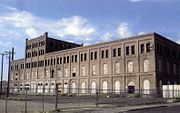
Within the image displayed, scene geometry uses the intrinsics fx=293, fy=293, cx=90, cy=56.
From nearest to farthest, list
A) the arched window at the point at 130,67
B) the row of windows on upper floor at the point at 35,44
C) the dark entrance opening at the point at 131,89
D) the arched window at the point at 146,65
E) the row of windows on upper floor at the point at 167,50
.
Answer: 1. the arched window at the point at 146,65
2. the dark entrance opening at the point at 131,89
3. the row of windows on upper floor at the point at 167,50
4. the arched window at the point at 130,67
5. the row of windows on upper floor at the point at 35,44

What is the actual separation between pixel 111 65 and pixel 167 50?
1392cm

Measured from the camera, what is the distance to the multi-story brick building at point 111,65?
212 feet

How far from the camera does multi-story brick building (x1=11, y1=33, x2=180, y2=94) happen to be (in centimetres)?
6469

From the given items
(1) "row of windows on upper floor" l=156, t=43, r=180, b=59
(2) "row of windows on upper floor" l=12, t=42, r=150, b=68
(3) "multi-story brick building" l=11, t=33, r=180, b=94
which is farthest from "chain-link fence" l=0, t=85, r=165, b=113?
(1) "row of windows on upper floor" l=156, t=43, r=180, b=59

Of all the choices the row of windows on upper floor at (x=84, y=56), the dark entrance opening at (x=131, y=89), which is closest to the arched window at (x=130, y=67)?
the row of windows on upper floor at (x=84, y=56)

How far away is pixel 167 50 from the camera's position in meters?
70.4

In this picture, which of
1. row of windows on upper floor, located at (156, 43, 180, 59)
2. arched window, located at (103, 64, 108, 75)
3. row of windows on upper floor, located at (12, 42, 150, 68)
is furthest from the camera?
arched window, located at (103, 64, 108, 75)

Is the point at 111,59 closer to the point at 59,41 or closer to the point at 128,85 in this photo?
the point at 128,85

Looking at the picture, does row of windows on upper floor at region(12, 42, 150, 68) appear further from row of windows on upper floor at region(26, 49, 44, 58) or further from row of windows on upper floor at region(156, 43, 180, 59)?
row of windows on upper floor at region(156, 43, 180, 59)

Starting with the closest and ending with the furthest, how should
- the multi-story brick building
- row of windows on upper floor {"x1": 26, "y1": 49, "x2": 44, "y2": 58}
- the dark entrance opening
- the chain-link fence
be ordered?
the chain-link fence → the multi-story brick building → the dark entrance opening → row of windows on upper floor {"x1": 26, "y1": 49, "x2": 44, "y2": 58}

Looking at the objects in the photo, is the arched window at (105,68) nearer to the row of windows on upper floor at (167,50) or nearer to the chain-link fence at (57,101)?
the chain-link fence at (57,101)

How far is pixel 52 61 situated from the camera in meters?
92.1

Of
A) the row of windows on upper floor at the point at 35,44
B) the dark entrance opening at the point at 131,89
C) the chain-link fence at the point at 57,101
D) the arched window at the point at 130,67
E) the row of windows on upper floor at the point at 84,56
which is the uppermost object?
the row of windows on upper floor at the point at 35,44

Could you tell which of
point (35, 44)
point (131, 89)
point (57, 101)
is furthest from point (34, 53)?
point (57, 101)
